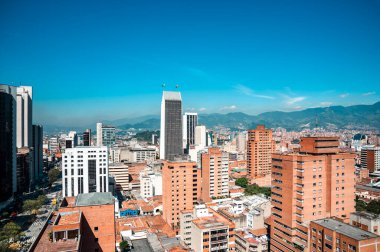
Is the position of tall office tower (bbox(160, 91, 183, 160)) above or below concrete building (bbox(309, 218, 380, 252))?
Answer: above

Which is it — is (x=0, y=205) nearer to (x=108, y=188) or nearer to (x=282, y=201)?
(x=108, y=188)

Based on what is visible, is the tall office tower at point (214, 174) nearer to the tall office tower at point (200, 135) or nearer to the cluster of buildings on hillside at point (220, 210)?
the cluster of buildings on hillside at point (220, 210)

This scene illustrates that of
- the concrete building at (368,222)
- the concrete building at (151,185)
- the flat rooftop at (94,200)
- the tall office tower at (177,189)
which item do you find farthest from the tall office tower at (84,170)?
the concrete building at (368,222)

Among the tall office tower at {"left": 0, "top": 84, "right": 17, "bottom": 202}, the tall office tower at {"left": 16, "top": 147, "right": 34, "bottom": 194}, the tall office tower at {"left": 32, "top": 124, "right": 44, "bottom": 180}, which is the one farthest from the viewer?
the tall office tower at {"left": 32, "top": 124, "right": 44, "bottom": 180}

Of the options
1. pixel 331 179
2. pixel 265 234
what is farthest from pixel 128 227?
pixel 331 179

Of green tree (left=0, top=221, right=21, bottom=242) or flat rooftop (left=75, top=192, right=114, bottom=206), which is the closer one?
flat rooftop (left=75, top=192, right=114, bottom=206)

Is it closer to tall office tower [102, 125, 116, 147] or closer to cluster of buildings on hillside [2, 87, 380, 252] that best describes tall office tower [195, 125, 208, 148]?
tall office tower [102, 125, 116, 147]

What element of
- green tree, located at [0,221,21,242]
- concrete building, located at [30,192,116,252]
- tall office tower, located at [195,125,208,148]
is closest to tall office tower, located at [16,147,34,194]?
green tree, located at [0,221,21,242]
